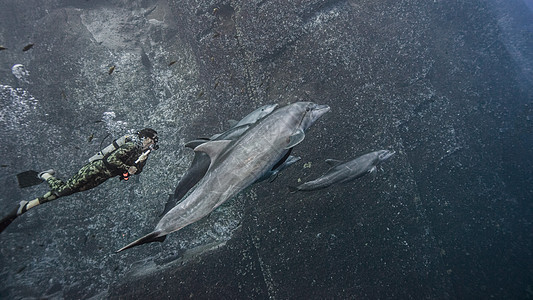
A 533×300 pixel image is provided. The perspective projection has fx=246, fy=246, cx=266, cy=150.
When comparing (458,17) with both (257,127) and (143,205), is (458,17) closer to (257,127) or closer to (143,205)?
(257,127)

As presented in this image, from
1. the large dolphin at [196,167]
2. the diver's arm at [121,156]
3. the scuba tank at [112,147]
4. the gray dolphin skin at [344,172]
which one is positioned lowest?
the gray dolphin skin at [344,172]

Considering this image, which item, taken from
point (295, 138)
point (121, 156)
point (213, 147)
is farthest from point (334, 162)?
point (121, 156)

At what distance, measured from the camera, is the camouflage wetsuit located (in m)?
3.71

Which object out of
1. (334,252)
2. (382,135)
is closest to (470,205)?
(382,135)

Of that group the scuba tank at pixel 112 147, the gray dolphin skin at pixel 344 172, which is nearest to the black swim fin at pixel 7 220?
the scuba tank at pixel 112 147

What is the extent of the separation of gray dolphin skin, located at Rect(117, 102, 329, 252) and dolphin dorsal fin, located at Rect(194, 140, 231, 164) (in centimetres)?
1

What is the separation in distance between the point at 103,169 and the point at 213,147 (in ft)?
7.34

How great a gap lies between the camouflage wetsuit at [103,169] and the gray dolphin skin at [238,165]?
1841mm

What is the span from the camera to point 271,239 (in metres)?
3.77

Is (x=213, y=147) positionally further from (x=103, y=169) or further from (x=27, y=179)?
(x=27, y=179)

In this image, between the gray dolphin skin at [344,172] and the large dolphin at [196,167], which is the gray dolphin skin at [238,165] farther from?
the gray dolphin skin at [344,172]

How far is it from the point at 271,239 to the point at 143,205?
129 inches

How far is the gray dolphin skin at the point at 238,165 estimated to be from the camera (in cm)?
232

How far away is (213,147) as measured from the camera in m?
2.63
